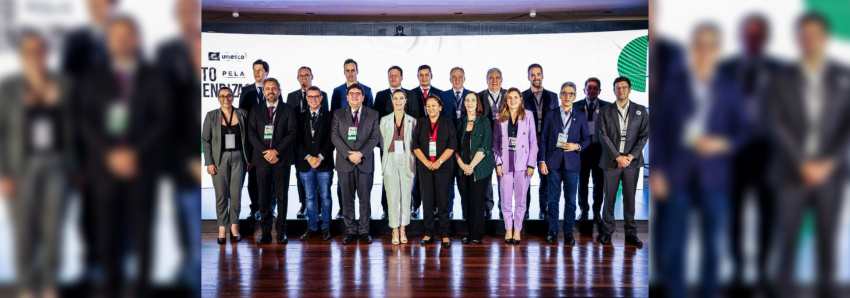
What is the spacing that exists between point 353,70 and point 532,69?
1.91 metres

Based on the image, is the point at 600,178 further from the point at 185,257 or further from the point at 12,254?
the point at 12,254

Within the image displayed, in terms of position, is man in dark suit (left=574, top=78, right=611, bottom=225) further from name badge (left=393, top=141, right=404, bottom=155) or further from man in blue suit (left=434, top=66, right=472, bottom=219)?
name badge (left=393, top=141, right=404, bottom=155)

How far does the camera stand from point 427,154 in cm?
555

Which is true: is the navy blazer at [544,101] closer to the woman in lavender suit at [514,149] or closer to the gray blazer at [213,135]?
the woman in lavender suit at [514,149]

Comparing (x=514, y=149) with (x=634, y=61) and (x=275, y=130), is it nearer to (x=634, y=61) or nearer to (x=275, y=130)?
(x=275, y=130)

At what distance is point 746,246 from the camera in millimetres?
1994

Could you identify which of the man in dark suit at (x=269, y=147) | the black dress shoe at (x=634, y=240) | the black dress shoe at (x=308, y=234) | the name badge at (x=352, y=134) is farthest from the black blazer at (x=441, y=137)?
the black dress shoe at (x=634, y=240)

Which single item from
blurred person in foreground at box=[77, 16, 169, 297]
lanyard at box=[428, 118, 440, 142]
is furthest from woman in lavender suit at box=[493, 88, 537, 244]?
blurred person in foreground at box=[77, 16, 169, 297]

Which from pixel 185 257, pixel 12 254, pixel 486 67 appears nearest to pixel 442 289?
pixel 185 257

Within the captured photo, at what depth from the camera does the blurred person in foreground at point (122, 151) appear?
2.07m

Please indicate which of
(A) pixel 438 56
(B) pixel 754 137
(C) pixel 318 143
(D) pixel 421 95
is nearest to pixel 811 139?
(B) pixel 754 137

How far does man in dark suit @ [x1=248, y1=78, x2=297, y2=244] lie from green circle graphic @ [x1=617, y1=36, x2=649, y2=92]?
516cm

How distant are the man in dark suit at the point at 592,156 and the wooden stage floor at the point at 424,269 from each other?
356 millimetres

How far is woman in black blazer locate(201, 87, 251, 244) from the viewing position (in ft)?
18.5
